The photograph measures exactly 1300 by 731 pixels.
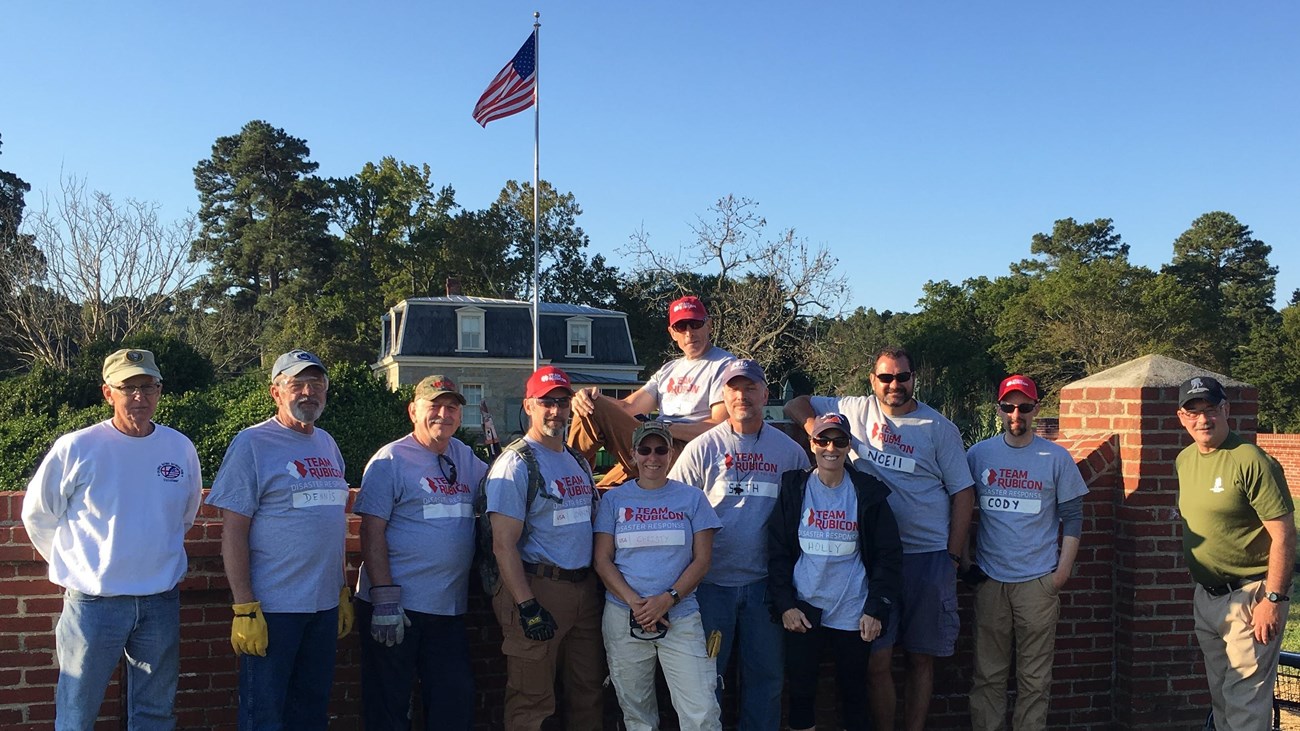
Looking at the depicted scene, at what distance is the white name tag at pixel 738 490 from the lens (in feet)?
15.3

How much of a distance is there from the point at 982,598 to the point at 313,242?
5446 centimetres

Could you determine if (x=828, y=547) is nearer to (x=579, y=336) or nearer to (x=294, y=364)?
(x=294, y=364)

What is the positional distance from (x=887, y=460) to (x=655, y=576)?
4.73 feet

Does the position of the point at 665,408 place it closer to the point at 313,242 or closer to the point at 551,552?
the point at 551,552

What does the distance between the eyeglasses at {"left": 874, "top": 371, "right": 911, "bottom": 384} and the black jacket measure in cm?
64

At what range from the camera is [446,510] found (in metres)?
4.39

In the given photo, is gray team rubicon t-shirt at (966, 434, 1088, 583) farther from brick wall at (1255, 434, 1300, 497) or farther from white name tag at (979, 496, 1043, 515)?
brick wall at (1255, 434, 1300, 497)

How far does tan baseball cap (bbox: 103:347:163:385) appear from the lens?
397 centimetres

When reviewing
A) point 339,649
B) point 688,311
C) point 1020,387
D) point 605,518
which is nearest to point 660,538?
point 605,518

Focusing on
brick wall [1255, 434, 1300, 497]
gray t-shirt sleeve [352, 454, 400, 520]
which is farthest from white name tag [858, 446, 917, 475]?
brick wall [1255, 434, 1300, 497]

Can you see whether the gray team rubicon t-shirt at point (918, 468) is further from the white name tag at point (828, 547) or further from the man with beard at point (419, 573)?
the man with beard at point (419, 573)

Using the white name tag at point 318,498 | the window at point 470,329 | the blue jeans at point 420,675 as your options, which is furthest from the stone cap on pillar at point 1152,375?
the window at point 470,329

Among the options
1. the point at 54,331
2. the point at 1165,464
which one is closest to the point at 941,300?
the point at 54,331

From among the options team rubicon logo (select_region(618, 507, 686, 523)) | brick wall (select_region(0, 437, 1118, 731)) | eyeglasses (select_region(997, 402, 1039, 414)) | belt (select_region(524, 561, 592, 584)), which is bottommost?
brick wall (select_region(0, 437, 1118, 731))
